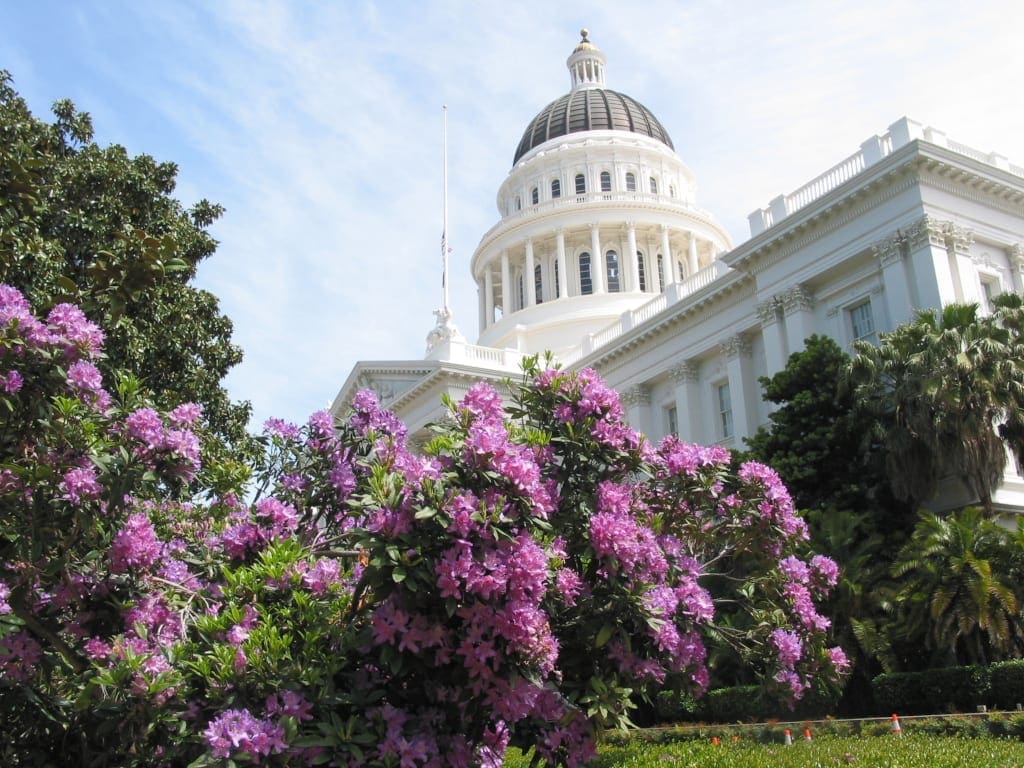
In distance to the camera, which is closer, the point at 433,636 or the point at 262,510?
the point at 433,636

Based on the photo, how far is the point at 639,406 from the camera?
38875 mm

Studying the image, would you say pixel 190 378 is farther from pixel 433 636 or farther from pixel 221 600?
pixel 433 636

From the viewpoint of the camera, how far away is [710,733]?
16375 millimetres

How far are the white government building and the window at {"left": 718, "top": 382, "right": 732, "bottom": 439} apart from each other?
0.25ft

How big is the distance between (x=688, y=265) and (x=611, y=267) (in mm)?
5260

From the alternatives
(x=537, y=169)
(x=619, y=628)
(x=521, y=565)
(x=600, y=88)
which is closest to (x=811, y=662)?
(x=619, y=628)

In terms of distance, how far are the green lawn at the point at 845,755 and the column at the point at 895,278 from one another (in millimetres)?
15218

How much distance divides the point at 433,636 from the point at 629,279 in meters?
52.5

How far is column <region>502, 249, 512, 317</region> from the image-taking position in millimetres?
59750

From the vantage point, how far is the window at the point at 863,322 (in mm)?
27470

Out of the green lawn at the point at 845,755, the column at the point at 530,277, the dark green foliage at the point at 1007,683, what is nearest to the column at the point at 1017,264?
the dark green foliage at the point at 1007,683

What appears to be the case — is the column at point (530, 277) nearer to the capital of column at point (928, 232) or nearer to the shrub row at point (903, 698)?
the capital of column at point (928, 232)

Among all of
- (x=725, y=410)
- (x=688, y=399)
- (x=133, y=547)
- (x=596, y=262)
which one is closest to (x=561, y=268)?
(x=596, y=262)

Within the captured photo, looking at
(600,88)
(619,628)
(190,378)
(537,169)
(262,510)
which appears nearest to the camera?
(619,628)
